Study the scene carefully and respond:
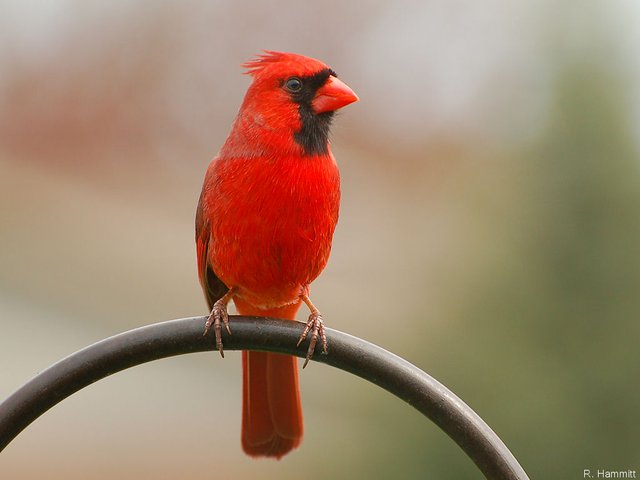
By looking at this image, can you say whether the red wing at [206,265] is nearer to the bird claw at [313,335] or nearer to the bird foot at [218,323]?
the bird foot at [218,323]

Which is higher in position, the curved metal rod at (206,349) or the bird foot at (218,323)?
the bird foot at (218,323)

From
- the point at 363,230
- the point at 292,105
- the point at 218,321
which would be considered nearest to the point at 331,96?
the point at 292,105

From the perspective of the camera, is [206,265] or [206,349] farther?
[206,265]

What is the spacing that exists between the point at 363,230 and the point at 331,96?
531cm

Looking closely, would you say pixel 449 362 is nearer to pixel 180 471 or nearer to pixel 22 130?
pixel 180 471

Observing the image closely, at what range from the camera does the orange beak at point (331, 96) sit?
229 centimetres

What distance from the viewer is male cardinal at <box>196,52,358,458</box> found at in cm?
219

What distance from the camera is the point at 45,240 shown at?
6.98 m

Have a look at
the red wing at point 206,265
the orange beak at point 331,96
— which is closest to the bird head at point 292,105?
the orange beak at point 331,96

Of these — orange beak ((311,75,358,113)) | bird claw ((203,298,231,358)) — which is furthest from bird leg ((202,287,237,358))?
orange beak ((311,75,358,113))

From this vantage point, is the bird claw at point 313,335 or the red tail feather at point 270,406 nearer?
the bird claw at point 313,335

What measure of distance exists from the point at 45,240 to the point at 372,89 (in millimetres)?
3416

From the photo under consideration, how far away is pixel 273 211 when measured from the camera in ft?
7.16

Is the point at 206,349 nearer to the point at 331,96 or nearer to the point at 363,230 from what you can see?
the point at 331,96
